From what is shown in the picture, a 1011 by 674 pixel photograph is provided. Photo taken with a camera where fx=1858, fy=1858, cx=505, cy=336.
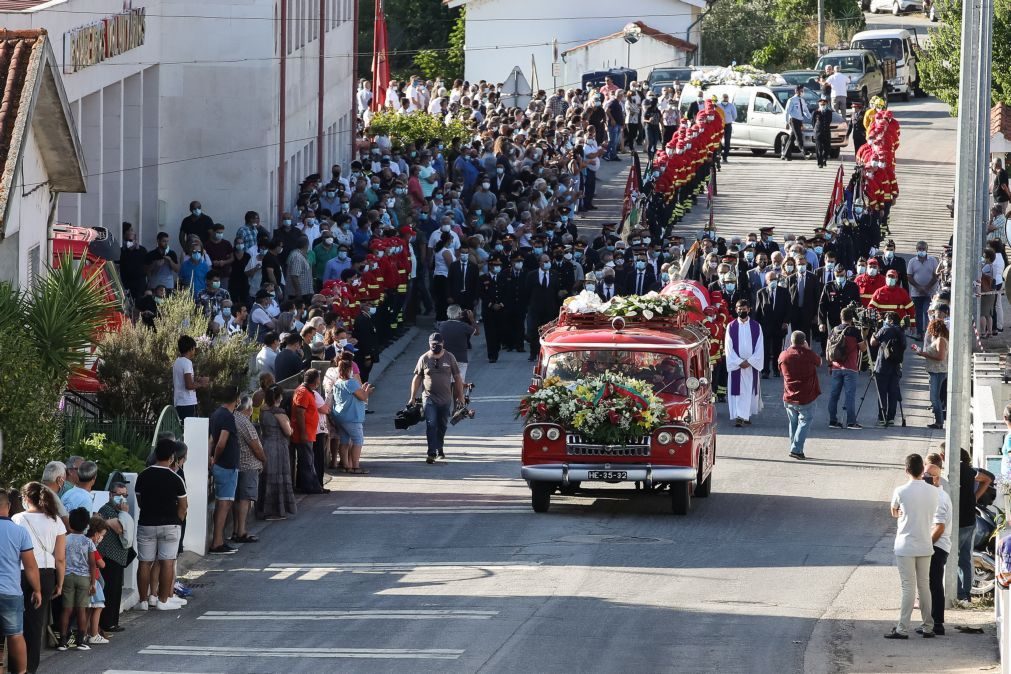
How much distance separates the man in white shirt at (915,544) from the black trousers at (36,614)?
22.9ft

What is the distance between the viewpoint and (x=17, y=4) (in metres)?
26.4

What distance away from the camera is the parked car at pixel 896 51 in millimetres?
61344

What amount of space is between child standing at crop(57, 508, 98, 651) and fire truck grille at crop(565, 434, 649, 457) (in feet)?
22.5

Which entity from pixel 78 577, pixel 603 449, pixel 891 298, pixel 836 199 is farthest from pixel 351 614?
pixel 836 199

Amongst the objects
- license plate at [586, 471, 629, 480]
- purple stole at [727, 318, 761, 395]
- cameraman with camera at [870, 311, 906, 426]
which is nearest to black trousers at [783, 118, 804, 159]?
cameraman with camera at [870, 311, 906, 426]

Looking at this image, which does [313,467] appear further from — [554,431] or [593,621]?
[593,621]

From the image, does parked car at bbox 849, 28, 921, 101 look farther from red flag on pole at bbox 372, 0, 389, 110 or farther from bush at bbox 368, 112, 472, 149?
bush at bbox 368, 112, 472, 149

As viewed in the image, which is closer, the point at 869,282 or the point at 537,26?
the point at 869,282

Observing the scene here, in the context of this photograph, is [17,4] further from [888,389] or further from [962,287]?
[962,287]

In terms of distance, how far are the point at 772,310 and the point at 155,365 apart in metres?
12.0

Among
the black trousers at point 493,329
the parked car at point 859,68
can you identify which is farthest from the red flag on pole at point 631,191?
the parked car at point 859,68

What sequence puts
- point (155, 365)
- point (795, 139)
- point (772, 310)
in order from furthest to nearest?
point (795, 139) → point (772, 310) → point (155, 365)

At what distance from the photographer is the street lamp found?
62.0 meters

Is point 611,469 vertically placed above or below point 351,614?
above
